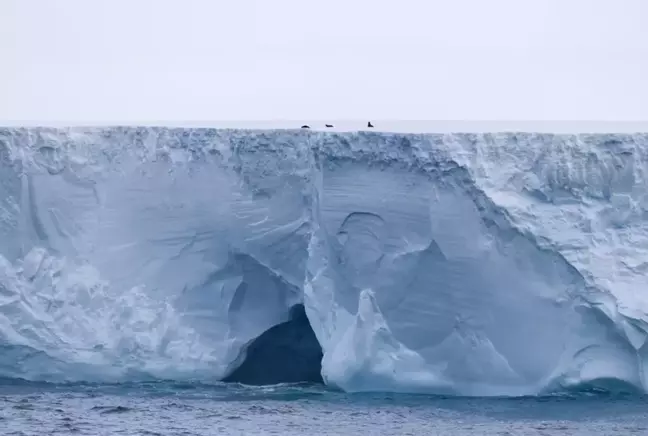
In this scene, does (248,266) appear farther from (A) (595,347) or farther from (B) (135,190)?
(A) (595,347)

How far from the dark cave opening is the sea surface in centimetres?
50

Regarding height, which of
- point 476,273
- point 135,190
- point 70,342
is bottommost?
point 70,342

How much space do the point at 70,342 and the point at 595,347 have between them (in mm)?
5022

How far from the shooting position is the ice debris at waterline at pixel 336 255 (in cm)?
967

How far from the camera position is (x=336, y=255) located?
10180mm

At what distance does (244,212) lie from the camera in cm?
1042

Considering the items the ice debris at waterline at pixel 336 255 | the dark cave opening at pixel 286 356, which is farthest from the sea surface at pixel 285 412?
the dark cave opening at pixel 286 356

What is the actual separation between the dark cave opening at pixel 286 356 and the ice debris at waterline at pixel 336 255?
319 mm

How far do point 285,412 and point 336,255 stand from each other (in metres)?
1.77

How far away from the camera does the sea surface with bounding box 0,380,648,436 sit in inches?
333

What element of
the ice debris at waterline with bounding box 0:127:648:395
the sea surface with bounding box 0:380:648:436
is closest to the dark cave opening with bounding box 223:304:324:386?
the ice debris at waterline with bounding box 0:127:648:395

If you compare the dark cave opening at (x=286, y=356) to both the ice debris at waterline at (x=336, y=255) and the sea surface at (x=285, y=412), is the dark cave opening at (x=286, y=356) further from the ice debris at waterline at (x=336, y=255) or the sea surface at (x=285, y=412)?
the sea surface at (x=285, y=412)

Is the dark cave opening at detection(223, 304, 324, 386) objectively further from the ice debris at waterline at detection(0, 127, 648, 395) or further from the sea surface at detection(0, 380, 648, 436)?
the sea surface at detection(0, 380, 648, 436)

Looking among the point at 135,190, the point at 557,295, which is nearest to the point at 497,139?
the point at 557,295
